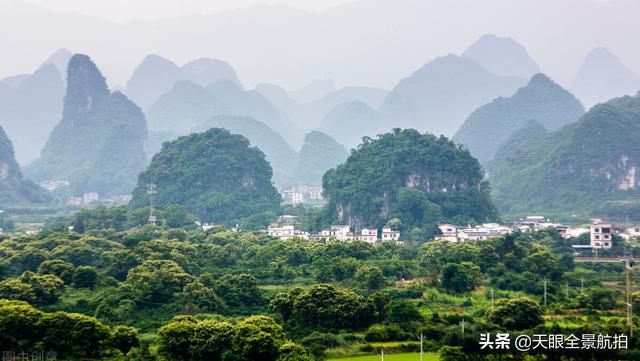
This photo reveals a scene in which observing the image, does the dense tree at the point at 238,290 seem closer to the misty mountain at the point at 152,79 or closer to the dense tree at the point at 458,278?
the dense tree at the point at 458,278

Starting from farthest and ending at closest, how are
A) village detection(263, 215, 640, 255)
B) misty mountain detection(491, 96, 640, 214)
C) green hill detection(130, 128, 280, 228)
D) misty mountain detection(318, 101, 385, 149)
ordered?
1. misty mountain detection(318, 101, 385, 149)
2. misty mountain detection(491, 96, 640, 214)
3. green hill detection(130, 128, 280, 228)
4. village detection(263, 215, 640, 255)

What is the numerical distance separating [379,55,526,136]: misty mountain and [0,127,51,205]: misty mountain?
70695 millimetres

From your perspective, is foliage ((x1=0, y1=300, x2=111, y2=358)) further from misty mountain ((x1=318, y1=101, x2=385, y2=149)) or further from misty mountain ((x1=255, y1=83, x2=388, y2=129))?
misty mountain ((x1=255, y1=83, x2=388, y2=129))

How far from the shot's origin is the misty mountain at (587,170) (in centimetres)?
5903

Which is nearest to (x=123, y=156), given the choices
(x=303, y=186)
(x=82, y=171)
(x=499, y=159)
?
(x=82, y=171)

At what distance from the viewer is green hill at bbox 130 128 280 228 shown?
54.5 meters

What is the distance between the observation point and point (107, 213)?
151 ft

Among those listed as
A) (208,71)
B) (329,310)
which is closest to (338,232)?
(329,310)

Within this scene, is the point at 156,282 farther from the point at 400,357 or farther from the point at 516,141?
the point at 516,141

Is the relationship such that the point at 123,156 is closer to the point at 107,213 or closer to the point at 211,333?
the point at 107,213

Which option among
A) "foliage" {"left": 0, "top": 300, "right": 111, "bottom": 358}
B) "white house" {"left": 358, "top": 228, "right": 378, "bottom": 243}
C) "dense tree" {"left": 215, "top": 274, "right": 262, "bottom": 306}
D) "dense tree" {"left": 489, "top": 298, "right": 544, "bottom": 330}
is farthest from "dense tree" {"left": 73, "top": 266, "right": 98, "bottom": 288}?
"white house" {"left": 358, "top": 228, "right": 378, "bottom": 243}

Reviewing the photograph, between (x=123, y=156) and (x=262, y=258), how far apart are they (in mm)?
51190

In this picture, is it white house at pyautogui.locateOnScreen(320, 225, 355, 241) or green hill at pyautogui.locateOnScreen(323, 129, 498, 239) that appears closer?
white house at pyautogui.locateOnScreen(320, 225, 355, 241)

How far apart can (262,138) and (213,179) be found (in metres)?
47.5
